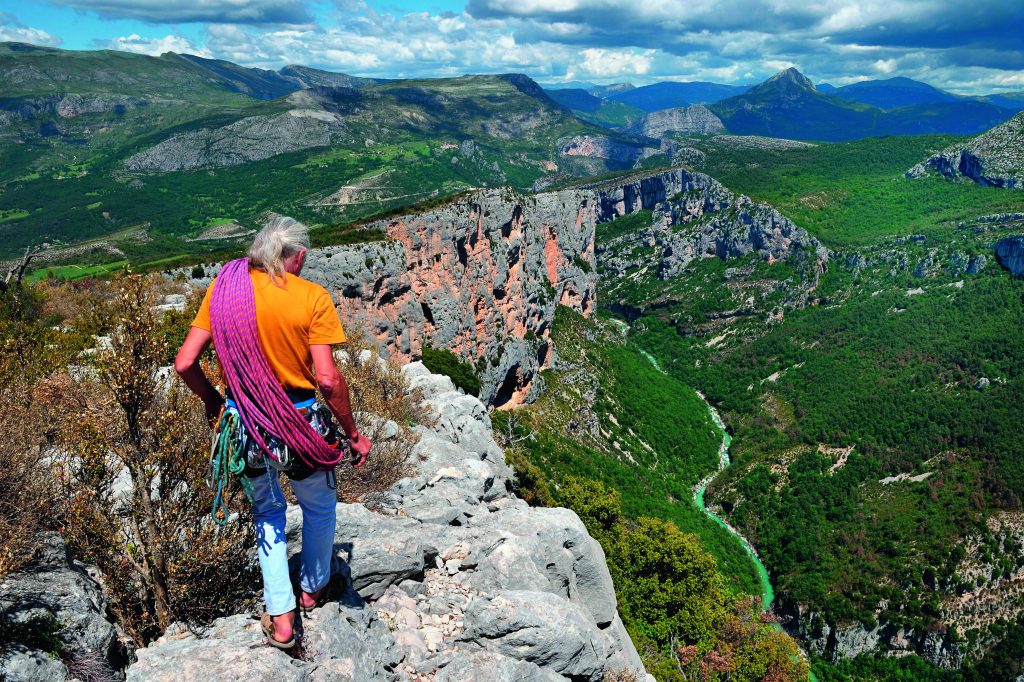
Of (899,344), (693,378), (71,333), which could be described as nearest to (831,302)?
(899,344)

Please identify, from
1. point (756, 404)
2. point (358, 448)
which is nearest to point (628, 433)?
point (756, 404)

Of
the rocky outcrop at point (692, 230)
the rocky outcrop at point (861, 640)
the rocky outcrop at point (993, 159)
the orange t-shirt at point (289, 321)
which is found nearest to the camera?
the orange t-shirt at point (289, 321)

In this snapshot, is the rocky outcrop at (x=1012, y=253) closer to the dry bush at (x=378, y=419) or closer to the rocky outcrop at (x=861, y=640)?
the rocky outcrop at (x=861, y=640)

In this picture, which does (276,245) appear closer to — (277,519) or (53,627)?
(277,519)

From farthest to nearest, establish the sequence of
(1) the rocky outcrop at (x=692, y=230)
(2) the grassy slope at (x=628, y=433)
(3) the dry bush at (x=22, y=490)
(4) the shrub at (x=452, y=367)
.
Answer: (1) the rocky outcrop at (x=692, y=230)
(2) the grassy slope at (x=628, y=433)
(4) the shrub at (x=452, y=367)
(3) the dry bush at (x=22, y=490)

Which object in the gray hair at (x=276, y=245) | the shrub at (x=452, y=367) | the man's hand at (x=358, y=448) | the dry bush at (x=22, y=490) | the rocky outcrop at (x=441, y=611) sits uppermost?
the gray hair at (x=276, y=245)

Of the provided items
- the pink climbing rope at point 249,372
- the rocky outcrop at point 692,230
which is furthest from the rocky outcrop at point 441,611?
the rocky outcrop at point 692,230

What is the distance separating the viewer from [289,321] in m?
6.35

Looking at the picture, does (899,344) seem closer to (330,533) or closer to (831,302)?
(831,302)

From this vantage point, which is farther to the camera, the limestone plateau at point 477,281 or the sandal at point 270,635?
the limestone plateau at point 477,281

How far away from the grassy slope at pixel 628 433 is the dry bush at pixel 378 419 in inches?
1114

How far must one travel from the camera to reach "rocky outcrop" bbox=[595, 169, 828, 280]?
518ft

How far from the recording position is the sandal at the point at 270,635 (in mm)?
7152

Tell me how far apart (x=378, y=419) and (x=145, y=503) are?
430 inches
